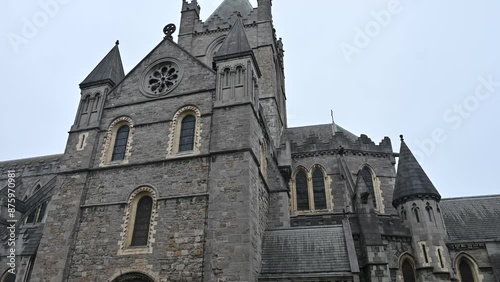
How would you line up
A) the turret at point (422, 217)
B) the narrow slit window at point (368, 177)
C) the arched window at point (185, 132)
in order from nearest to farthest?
the arched window at point (185, 132), the turret at point (422, 217), the narrow slit window at point (368, 177)

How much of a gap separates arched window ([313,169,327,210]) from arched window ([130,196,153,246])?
12.2 meters

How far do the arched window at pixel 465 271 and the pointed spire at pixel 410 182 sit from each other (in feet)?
11.3

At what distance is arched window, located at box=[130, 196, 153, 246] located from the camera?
41.5ft

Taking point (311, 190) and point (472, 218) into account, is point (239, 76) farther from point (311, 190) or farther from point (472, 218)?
point (472, 218)

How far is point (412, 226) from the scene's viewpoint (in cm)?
1770

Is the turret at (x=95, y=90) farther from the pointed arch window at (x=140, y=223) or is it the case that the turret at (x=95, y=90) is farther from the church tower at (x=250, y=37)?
the church tower at (x=250, y=37)

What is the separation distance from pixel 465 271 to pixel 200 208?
14714 millimetres

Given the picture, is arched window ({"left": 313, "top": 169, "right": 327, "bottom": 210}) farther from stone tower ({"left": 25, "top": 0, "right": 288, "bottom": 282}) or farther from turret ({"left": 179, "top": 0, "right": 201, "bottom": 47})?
turret ({"left": 179, "top": 0, "right": 201, "bottom": 47})

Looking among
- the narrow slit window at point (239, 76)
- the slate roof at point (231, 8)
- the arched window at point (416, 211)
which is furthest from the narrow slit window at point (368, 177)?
the slate roof at point (231, 8)

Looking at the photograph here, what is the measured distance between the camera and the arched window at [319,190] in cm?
2228

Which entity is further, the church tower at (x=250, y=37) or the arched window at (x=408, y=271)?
the church tower at (x=250, y=37)

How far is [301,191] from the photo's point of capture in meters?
23.3

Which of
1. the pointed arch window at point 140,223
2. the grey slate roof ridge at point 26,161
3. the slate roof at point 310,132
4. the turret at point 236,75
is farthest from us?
the grey slate roof ridge at point 26,161

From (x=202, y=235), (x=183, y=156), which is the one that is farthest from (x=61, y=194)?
(x=202, y=235)
